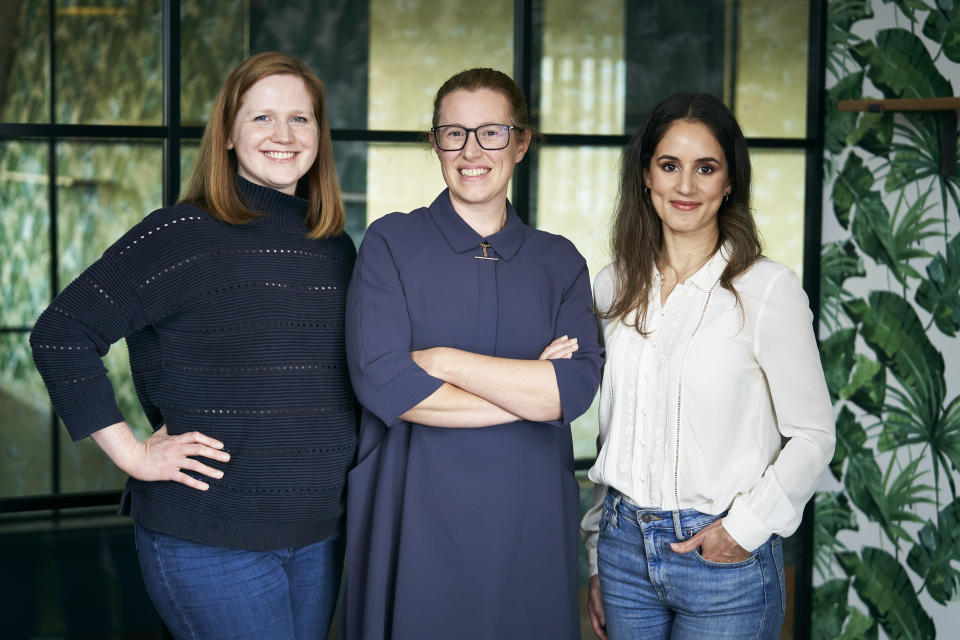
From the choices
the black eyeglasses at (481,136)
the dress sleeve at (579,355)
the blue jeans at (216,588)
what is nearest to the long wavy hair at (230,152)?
the black eyeglasses at (481,136)

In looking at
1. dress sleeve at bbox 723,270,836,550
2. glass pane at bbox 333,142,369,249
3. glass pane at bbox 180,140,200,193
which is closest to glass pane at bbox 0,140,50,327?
glass pane at bbox 180,140,200,193

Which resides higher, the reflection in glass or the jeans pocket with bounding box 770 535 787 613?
the reflection in glass

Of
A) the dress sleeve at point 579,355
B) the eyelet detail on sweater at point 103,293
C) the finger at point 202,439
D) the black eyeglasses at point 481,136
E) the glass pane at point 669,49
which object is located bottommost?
the finger at point 202,439

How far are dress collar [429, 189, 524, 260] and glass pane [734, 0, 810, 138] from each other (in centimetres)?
164

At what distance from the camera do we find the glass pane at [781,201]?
11.1ft

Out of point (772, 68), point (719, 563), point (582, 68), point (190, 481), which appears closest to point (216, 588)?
point (190, 481)

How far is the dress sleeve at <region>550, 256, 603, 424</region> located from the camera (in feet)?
6.30

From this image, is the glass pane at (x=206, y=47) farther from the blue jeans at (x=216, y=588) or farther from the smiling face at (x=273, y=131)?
the blue jeans at (x=216, y=588)

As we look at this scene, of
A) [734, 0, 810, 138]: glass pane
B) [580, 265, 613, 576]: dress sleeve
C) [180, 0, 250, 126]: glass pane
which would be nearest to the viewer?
[580, 265, 613, 576]: dress sleeve

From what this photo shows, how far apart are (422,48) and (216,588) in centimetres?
176

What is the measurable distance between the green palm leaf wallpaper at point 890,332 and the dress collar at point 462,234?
1.59 meters

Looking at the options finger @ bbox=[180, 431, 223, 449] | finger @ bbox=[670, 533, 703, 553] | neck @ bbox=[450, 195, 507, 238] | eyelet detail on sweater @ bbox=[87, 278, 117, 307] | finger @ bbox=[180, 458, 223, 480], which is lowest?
finger @ bbox=[670, 533, 703, 553]

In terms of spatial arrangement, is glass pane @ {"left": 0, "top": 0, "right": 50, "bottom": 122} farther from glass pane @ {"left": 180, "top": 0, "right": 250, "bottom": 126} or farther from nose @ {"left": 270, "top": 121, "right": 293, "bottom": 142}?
nose @ {"left": 270, "top": 121, "right": 293, "bottom": 142}

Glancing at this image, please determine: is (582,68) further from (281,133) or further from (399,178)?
(281,133)
